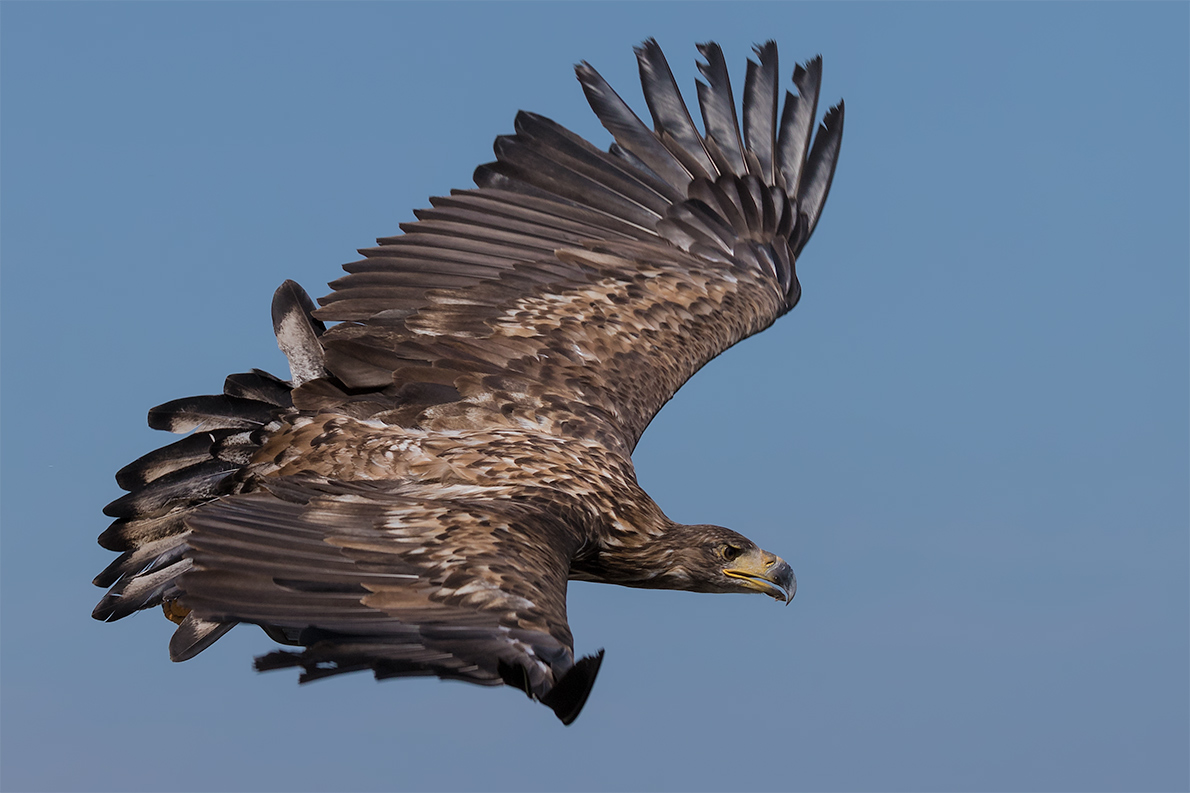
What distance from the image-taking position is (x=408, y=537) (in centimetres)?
655

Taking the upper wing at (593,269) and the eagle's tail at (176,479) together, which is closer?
the eagle's tail at (176,479)

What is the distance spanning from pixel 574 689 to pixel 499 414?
9.39ft

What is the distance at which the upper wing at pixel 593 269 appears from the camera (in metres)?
8.32

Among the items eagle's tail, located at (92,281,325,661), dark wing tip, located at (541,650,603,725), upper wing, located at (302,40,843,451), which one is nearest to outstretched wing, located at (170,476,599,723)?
Answer: dark wing tip, located at (541,650,603,725)

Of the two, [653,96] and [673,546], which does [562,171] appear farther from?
[673,546]

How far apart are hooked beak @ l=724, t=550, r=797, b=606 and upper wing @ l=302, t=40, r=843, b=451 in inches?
38.4

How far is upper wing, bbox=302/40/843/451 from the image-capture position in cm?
832

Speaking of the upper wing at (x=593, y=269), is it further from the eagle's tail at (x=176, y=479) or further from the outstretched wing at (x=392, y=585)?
the outstretched wing at (x=392, y=585)

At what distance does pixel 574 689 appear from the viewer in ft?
18.2

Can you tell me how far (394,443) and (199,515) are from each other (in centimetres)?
149

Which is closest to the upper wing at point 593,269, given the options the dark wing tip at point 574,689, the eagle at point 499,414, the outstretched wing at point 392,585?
the eagle at point 499,414

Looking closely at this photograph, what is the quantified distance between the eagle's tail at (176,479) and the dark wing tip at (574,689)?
2.83m

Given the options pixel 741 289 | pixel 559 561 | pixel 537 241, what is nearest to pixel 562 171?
pixel 537 241

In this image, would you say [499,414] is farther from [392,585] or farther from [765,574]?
[392,585]
